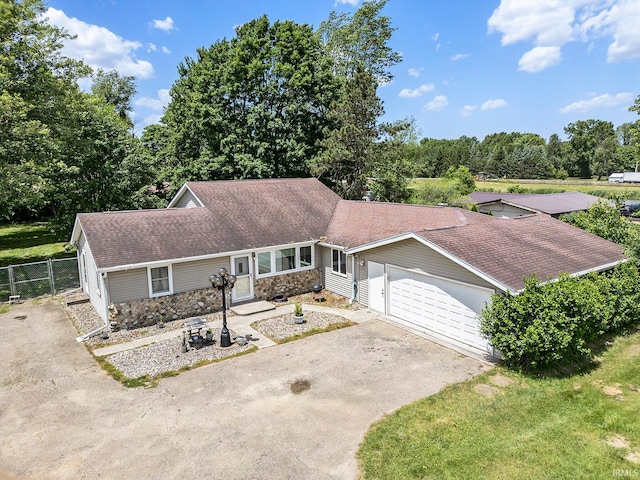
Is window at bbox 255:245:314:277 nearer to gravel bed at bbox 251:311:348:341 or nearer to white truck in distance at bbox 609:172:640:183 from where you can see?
gravel bed at bbox 251:311:348:341

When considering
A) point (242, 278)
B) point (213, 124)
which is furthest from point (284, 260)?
point (213, 124)

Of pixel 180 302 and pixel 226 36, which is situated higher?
pixel 226 36

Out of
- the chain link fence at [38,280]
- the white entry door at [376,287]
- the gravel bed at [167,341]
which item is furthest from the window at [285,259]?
the chain link fence at [38,280]

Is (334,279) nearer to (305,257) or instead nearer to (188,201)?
(305,257)

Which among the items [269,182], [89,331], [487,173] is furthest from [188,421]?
[487,173]

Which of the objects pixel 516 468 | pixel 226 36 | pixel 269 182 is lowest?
pixel 516 468

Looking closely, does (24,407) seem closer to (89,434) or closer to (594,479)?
(89,434)
